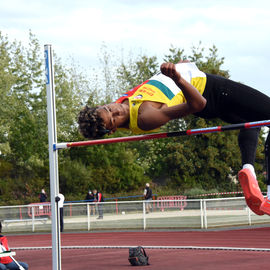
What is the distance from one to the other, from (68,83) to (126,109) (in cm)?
2494

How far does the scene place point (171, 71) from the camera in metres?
4.23

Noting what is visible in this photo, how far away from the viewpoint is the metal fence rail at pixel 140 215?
50.3 feet

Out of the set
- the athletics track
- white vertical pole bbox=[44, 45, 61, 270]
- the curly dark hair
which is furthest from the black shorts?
the athletics track

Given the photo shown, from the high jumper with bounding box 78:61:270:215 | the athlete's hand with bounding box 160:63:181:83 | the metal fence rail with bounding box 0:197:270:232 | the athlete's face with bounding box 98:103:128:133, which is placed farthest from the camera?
the metal fence rail with bounding box 0:197:270:232

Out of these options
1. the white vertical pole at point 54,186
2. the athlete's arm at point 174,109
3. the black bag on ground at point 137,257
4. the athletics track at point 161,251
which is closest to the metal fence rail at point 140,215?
the athletics track at point 161,251

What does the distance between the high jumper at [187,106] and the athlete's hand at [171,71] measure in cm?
6

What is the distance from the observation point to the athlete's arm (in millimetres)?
Answer: 4320

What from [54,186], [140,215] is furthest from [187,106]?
[140,215]

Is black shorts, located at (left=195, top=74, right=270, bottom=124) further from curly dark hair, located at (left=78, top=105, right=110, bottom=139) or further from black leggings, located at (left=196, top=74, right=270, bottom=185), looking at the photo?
curly dark hair, located at (left=78, top=105, right=110, bottom=139)

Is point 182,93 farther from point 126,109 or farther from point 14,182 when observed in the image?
point 14,182

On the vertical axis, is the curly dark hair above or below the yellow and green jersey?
below

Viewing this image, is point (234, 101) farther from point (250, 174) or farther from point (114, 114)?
point (114, 114)

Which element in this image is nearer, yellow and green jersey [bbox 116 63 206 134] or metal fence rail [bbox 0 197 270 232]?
yellow and green jersey [bbox 116 63 206 134]

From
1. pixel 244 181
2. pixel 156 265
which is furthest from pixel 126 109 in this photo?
pixel 156 265
